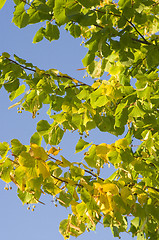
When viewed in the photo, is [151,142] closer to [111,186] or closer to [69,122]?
[111,186]

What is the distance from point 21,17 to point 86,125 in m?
1.35

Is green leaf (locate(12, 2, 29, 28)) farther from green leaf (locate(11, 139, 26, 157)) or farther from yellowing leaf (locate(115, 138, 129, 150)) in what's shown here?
yellowing leaf (locate(115, 138, 129, 150))

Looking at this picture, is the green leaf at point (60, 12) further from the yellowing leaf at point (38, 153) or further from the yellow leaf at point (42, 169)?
the yellow leaf at point (42, 169)

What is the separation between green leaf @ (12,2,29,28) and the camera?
324cm

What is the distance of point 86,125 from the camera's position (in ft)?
12.1

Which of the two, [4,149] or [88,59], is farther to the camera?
[88,59]

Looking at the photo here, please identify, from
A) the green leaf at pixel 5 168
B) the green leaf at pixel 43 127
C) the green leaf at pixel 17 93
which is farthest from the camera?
the green leaf at pixel 17 93

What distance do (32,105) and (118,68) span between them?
4.31ft

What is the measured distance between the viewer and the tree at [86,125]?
2.91 meters

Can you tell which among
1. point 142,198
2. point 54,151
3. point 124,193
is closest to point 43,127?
point 54,151

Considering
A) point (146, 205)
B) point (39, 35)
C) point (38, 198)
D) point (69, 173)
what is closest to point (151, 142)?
point (146, 205)

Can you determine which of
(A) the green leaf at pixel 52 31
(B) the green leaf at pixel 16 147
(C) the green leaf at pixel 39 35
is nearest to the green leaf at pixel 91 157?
(B) the green leaf at pixel 16 147

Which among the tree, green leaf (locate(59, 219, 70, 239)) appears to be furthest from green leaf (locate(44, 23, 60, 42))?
green leaf (locate(59, 219, 70, 239))

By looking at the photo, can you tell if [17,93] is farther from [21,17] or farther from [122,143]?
[122,143]
